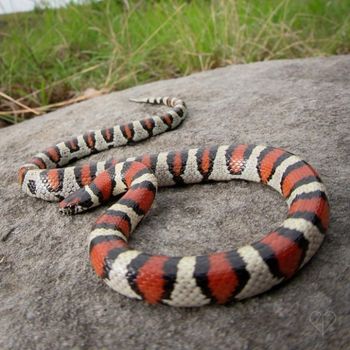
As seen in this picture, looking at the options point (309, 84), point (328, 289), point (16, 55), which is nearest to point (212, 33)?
point (309, 84)

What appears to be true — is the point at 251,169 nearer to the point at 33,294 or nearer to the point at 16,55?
the point at 33,294

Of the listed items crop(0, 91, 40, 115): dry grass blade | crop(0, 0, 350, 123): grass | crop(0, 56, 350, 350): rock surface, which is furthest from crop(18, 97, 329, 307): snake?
crop(0, 0, 350, 123): grass

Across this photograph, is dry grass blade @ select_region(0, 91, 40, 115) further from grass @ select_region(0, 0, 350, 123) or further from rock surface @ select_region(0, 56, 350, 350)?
rock surface @ select_region(0, 56, 350, 350)

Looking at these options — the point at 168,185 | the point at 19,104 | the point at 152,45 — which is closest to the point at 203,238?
the point at 168,185

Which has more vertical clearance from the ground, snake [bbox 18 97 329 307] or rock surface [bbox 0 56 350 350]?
snake [bbox 18 97 329 307]

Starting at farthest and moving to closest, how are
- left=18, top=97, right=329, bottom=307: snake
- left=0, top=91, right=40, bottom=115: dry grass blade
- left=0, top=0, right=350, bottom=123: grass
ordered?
left=0, top=0, right=350, bottom=123: grass, left=0, top=91, right=40, bottom=115: dry grass blade, left=18, top=97, right=329, bottom=307: snake

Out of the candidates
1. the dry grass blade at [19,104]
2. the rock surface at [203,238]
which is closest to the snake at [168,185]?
the rock surface at [203,238]

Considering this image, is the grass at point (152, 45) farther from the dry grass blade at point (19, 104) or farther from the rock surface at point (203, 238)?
the rock surface at point (203, 238)
